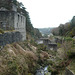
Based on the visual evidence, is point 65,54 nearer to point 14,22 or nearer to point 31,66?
point 31,66

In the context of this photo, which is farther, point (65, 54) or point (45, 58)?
point (45, 58)

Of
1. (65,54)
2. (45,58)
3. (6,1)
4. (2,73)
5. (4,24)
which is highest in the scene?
(6,1)

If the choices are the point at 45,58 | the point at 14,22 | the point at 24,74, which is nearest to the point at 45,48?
the point at 45,58

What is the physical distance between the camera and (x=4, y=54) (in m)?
9.81

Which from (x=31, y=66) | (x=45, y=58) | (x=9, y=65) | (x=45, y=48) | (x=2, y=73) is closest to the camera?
(x=2, y=73)

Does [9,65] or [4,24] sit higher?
[4,24]

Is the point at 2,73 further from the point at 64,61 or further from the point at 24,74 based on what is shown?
the point at 64,61

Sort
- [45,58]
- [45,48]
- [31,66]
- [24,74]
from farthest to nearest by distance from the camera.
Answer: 1. [45,48]
2. [45,58]
3. [31,66]
4. [24,74]

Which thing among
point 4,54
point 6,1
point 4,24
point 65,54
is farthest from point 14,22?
point 65,54

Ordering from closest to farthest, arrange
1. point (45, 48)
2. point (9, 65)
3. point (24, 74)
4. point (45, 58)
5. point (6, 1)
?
point (9, 65) < point (24, 74) < point (45, 58) < point (6, 1) < point (45, 48)

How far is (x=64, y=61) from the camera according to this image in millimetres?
9688

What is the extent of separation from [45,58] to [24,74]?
9446 mm

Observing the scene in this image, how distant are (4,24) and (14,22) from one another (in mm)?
1571

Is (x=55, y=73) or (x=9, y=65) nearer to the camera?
(x=9, y=65)
